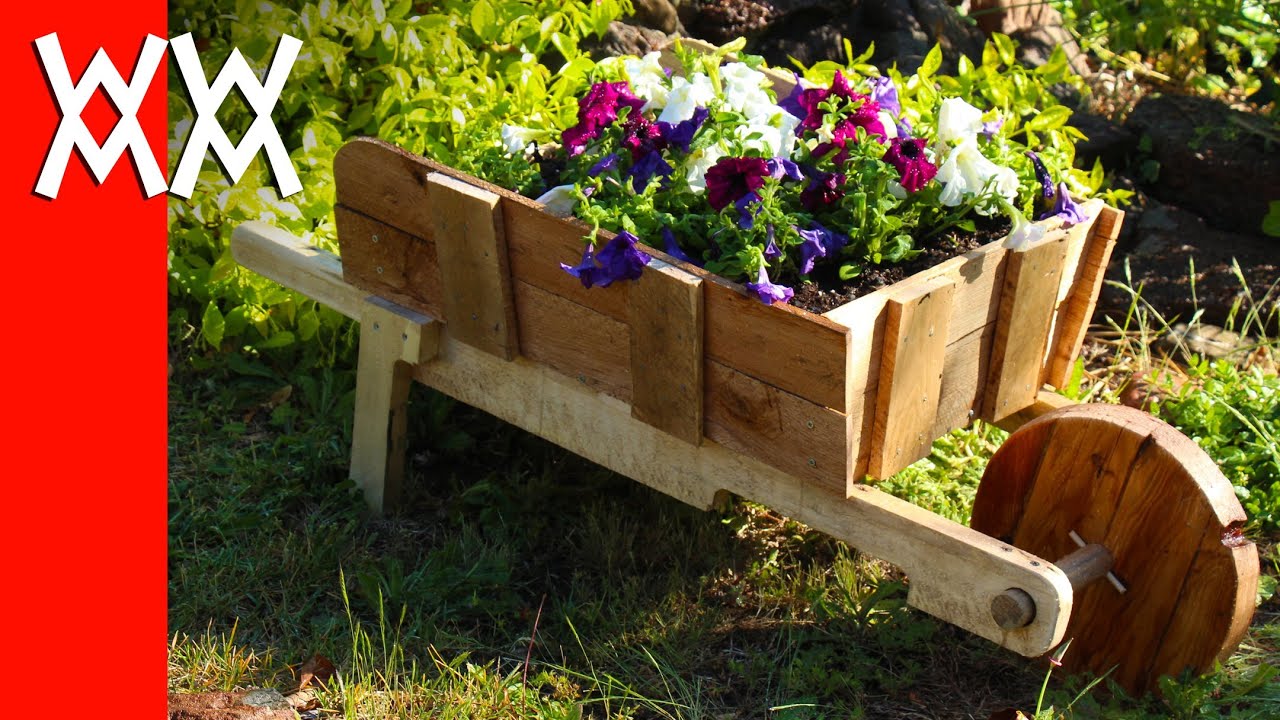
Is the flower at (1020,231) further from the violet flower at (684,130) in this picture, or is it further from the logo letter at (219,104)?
the logo letter at (219,104)

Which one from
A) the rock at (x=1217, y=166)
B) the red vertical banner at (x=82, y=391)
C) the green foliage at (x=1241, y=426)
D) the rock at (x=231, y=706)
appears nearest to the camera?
the red vertical banner at (x=82, y=391)

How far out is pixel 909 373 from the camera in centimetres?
252

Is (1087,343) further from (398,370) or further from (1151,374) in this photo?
(398,370)

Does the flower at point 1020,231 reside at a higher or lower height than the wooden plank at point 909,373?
higher

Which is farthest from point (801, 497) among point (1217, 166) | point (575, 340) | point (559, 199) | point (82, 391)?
point (1217, 166)

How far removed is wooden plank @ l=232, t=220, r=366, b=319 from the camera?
3.20 metres

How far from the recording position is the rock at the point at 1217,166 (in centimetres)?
457

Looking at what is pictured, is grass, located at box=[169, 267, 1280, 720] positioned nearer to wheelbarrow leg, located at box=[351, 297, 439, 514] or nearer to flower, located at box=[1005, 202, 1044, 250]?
wheelbarrow leg, located at box=[351, 297, 439, 514]

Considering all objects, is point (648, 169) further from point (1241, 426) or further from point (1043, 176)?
point (1241, 426)

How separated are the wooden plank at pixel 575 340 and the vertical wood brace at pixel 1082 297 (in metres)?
1.01

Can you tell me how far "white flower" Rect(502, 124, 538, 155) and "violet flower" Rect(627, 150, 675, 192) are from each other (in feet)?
1.19

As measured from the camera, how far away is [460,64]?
3883 millimetres

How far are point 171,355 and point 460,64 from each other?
1.13 m

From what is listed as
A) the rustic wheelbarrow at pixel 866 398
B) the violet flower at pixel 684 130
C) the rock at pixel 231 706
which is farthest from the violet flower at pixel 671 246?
the rock at pixel 231 706
